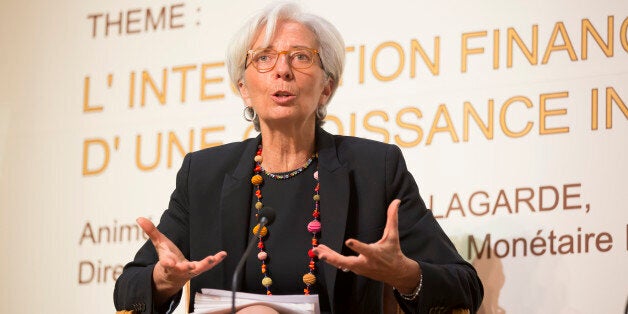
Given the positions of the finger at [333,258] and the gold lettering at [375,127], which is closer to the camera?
the finger at [333,258]

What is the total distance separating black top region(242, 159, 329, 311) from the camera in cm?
349

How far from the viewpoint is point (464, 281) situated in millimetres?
3402

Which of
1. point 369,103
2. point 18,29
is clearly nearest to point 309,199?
point 369,103

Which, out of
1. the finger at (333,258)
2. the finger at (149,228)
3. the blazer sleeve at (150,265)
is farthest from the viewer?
the blazer sleeve at (150,265)

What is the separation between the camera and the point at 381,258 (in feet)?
10.1

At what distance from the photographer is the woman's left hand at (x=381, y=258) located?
2.95 meters

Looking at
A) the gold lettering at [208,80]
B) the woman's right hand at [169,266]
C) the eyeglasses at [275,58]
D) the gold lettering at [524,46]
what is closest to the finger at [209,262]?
the woman's right hand at [169,266]

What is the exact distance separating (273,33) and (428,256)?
0.89m

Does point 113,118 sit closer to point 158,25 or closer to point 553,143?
point 158,25

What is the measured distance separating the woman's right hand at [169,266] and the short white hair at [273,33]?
745 millimetres

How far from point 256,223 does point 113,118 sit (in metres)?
1.57

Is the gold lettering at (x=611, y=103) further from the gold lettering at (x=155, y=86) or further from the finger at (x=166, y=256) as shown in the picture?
the gold lettering at (x=155, y=86)

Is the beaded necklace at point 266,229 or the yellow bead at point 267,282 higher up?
the beaded necklace at point 266,229

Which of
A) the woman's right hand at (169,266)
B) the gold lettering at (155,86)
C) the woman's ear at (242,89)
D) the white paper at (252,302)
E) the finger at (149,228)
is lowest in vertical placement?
the white paper at (252,302)
